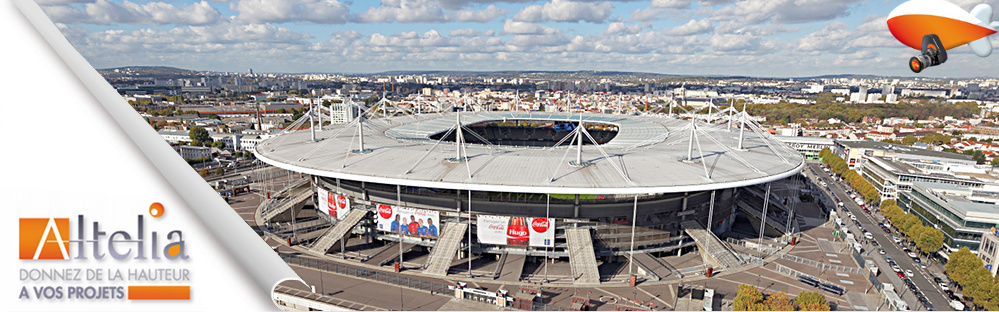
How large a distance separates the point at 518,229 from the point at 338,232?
47.3ft

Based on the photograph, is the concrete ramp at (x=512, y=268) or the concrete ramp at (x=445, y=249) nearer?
the concrete ramp at (x=512, y=268)

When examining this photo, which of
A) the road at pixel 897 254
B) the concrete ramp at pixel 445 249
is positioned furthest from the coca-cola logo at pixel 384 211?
the road at pixel 897 254

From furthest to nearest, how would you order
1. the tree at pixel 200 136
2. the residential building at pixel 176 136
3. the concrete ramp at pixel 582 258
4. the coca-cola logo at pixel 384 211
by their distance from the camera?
the tree at pixel 200 136, the residential building at pixel 176 136, the coca-cola logo at pixel 384 211, the concrete ramp at pixel 582 258

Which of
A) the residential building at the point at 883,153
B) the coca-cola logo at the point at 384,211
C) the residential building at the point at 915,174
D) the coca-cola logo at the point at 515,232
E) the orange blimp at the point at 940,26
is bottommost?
the coca-cola logo at the point at 515,232

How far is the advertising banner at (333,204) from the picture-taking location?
3819 centimetres

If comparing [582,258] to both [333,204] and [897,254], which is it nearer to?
[333,204]

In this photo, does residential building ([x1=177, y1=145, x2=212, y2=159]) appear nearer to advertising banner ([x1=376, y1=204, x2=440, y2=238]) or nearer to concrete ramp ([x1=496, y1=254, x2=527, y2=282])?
advertising banner ([x1=376, y1=204, x2=440, y2=238])

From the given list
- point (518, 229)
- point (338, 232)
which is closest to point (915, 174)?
→ point (518, 229)

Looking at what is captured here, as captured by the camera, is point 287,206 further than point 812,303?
Yes

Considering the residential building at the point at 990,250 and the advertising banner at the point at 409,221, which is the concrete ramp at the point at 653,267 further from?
the residential building at the point at 990,250

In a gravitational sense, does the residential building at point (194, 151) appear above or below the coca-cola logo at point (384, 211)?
below

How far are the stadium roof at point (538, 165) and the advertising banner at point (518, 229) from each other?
3482 mm

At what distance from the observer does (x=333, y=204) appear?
1549 inches

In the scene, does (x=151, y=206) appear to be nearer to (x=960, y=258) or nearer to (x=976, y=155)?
(x=960, y=258)
